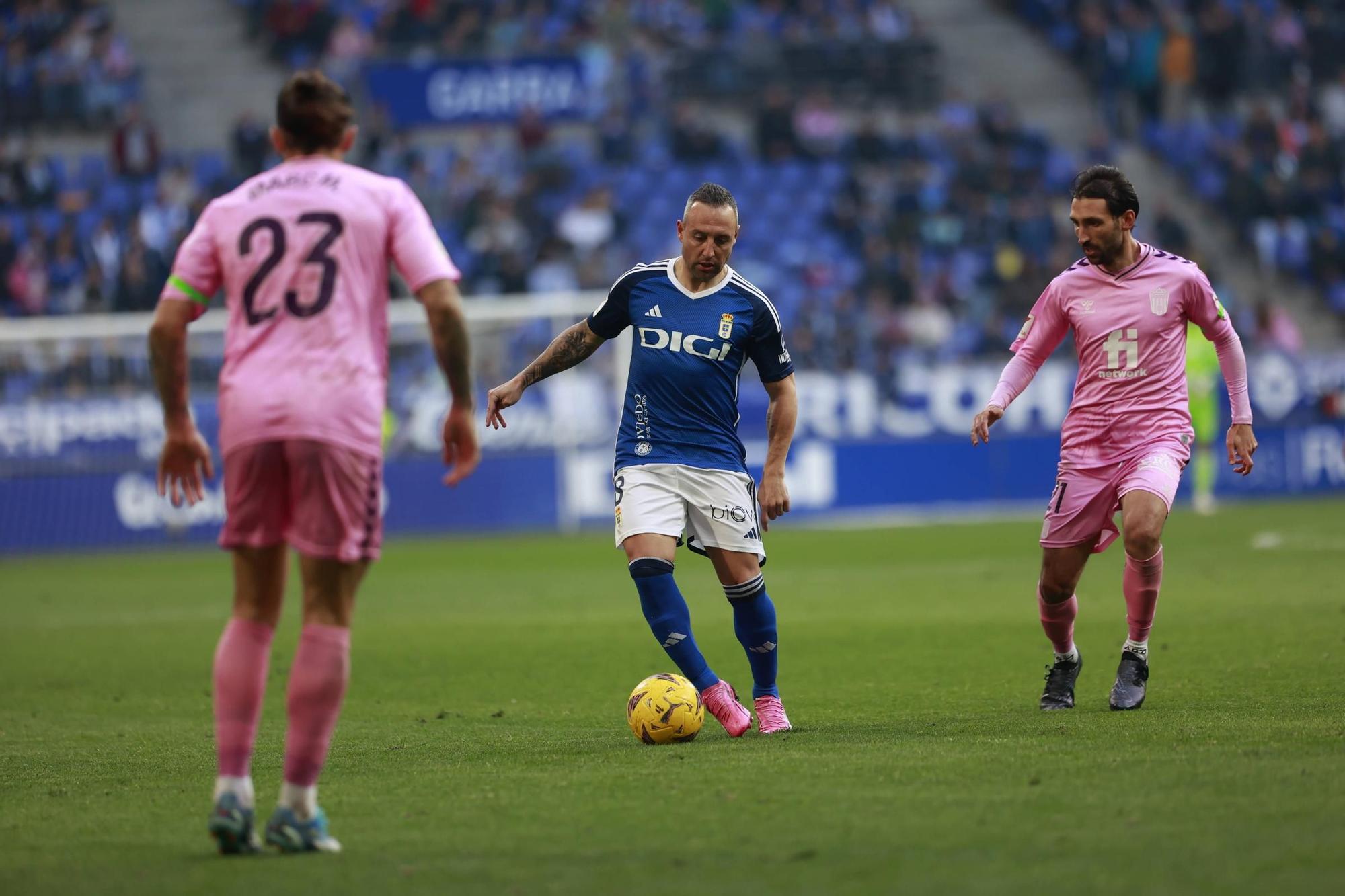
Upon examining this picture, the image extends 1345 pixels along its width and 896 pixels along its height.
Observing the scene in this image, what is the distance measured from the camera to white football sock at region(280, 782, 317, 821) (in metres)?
5.02

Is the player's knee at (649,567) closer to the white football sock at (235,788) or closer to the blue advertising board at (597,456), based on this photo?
the white football sock at (235,788)

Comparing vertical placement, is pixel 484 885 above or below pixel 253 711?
below

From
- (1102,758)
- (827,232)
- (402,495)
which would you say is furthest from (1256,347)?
(1102,758)

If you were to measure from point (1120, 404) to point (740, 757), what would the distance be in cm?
244

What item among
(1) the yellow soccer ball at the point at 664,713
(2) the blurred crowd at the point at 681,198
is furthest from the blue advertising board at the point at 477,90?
(1) the yellow soccer ball at the point at 664,713

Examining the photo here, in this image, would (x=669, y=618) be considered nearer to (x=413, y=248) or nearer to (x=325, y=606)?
(x=325, y=606)

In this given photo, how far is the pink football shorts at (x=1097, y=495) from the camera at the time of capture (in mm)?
7641

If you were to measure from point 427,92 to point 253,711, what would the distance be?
25013 mm

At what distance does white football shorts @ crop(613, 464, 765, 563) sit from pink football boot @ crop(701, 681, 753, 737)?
0.58 m

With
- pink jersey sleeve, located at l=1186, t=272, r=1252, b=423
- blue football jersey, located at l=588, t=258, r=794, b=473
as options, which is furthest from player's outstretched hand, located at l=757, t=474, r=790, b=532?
pink jersey sleeve, located at l=1186, t=272, r=1252, b=423

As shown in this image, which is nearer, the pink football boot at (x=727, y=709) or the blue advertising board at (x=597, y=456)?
the pink football boot at (x=727, y=709)

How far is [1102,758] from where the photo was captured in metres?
6.16

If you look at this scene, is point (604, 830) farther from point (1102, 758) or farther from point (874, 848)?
point (1102, 758)

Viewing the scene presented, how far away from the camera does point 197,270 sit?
5195 mm
